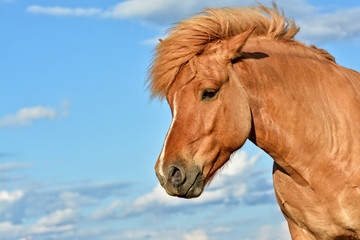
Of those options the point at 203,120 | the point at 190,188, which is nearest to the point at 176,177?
the point at 190,188

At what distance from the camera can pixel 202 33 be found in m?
6.64

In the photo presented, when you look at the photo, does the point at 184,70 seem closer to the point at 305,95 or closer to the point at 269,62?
the point at 269,62

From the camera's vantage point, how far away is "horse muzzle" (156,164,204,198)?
19.4ft

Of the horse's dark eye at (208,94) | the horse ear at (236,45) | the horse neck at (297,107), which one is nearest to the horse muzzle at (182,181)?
the horse's dark eye at (208,94)

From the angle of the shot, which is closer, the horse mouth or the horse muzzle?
the horse muzzle

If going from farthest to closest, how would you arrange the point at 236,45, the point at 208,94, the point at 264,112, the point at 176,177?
the point at 264,112 → the point at 236,45 → the point at 208,94 → the point at 176,177

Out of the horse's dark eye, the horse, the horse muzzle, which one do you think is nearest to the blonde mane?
the horse

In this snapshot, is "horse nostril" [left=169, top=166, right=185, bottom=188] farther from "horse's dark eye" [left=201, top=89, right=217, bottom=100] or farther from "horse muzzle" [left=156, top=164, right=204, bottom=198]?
"horse's dark eye" [left=201, top=89, right=217, bottom=100]

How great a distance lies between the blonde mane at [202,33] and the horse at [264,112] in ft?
0.04

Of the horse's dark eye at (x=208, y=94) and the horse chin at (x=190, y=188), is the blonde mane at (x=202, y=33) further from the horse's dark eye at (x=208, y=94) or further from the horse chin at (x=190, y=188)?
the horse chin at (x=190, y=188)

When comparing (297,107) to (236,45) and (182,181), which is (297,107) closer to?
(236,45)

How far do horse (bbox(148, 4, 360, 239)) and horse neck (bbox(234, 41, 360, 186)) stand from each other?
0.01 metres

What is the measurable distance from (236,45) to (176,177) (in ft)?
4.98

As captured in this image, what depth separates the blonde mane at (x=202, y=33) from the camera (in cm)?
647
